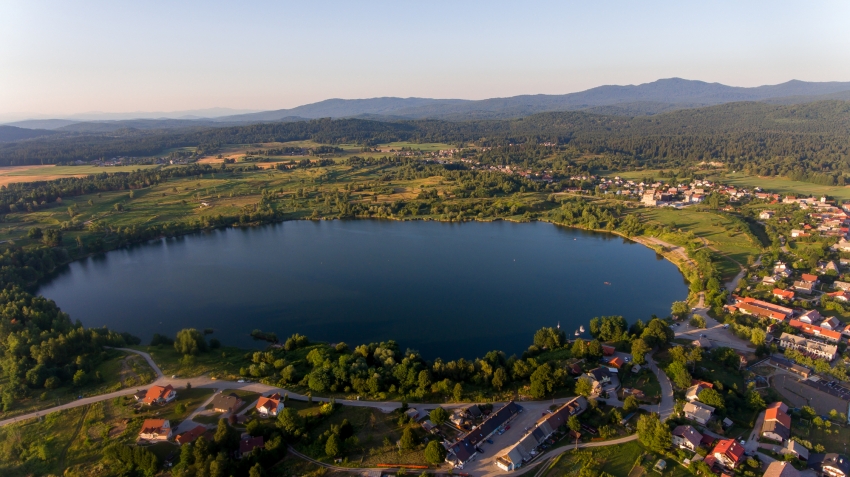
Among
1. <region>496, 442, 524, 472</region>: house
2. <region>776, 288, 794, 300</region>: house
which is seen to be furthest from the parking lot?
<region>496, 442, 524, 472</region>: house

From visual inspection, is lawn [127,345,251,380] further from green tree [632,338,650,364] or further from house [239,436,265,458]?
green tree [632,338,650,364]

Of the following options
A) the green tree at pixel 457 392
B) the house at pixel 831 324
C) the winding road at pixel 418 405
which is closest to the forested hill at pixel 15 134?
the winding road at pixel 418 405

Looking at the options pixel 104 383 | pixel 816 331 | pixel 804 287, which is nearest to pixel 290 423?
pixel 104 383

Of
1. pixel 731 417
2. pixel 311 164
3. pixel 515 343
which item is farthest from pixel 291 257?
pixel 311 164

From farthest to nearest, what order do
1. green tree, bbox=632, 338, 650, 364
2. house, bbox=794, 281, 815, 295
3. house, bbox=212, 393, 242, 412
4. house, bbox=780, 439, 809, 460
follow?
1. house, bbox=794, 281, 815, 295
2. green tree, bbox=632, 338, 650, 364
3. house, bbox=212, 393, 242, 412
4. house, bbox=780, 439, 809, 460

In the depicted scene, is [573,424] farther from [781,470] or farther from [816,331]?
[816,331]

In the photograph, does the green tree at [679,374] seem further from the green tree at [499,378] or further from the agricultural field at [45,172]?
the agricultural field at [45,172]
